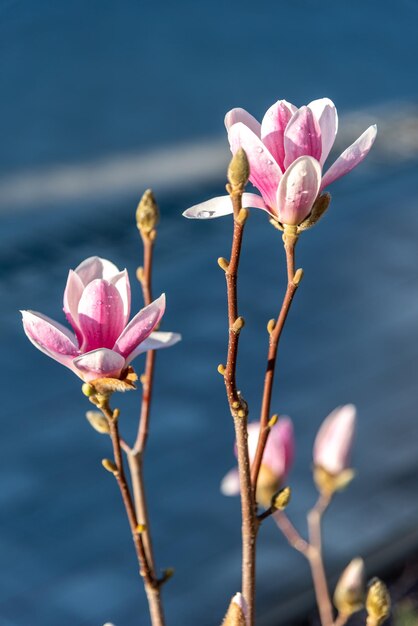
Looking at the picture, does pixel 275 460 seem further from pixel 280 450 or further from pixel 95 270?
pixel 95 270

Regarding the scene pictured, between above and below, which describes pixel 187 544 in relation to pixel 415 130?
below

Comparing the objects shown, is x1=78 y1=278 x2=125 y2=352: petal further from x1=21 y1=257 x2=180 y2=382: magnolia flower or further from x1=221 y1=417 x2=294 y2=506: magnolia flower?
x1=221 y1=417 x2=294 y2=506: magnolia flower

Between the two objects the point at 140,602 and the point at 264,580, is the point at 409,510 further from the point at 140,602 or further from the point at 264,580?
the point at 140,602

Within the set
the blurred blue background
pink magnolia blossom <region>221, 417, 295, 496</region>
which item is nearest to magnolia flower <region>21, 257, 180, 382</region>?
pink magnolia blossom <region>221, 417, 295, 496</region>

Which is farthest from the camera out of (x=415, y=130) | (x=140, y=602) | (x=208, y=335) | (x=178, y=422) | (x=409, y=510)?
(x=415, y=130)

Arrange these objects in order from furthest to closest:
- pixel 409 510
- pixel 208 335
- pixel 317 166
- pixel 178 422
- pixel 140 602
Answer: pixel 208 335 < pixel 178 422 < pixel 409 510 < pixel 140 602 < pixel 317 166

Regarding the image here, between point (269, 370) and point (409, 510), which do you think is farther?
point (409, 510)

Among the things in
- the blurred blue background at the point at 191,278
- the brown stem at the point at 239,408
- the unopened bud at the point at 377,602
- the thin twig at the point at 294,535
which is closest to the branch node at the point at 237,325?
the brown stem at the point at 239,408

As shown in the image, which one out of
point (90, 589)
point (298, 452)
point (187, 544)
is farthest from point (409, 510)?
point (90, 589)
